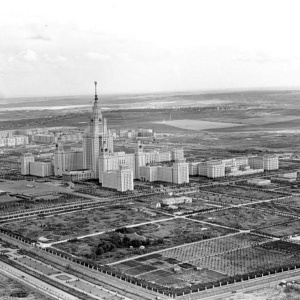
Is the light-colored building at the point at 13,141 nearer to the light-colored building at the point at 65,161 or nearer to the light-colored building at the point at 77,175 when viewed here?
Result: the light-colored building at the point at 65,161

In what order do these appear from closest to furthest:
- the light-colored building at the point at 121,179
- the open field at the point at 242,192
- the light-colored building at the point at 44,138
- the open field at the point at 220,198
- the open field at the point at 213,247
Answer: the open field at the point at 213,247 → the open field at the point at 220,198 → the open field at the point at 242,192 → the light-colored building at the point at 121,179 → the light-colored building at the point at 44,138

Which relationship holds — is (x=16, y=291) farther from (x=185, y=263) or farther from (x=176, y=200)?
(x=176, y=200)

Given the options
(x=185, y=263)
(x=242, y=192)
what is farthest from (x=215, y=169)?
(x=185, y=263)

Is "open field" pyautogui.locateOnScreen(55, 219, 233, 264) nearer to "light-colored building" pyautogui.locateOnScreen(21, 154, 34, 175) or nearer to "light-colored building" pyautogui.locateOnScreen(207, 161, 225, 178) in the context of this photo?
"light-colored building" pyautogui.locateOnScreen(207, 161, 225, 178)

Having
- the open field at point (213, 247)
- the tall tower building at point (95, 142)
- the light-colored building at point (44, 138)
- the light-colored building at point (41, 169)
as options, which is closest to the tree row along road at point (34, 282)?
the open field at point (213, 247)

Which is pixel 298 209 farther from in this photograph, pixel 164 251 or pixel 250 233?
pixel 164 251

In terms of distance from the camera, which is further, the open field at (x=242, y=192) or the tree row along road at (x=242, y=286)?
the open field at (x=242, y=192)
